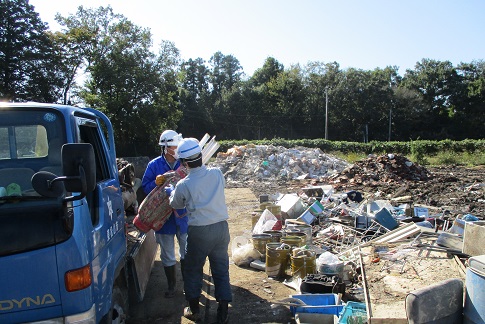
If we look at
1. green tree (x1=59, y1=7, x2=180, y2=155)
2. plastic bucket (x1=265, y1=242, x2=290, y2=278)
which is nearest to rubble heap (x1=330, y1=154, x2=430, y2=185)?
plastic bucket (x1=265, y1=242, x2=290, y2=278)

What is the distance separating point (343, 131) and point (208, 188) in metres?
53.7

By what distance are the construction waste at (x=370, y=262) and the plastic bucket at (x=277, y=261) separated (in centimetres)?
1

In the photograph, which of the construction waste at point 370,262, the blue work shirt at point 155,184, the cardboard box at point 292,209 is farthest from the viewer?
the cardboard box at point 292,209

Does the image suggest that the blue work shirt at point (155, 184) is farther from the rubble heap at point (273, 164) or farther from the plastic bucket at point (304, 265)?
the rubble heap at point (273, 164)

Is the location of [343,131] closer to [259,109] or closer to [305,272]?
[259,109]

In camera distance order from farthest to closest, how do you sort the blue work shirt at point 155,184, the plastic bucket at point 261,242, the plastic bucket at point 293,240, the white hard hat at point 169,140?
the plastic bucket at point 261,242
the plastic bucket at point 293,240
the white hard hat at point 169,140
the blue work shirt at point 155,184

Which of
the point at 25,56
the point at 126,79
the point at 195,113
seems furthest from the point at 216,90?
the point at 25,56

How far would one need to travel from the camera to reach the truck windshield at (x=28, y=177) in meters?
2.28

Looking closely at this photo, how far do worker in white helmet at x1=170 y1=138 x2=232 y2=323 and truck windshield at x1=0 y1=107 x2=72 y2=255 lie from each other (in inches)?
52.4

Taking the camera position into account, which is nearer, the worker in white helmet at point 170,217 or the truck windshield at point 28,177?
the truck windshield at point 28,177

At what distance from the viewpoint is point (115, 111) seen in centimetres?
3622

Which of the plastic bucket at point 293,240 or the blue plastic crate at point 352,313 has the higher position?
the blue plastic crate at point 352,313

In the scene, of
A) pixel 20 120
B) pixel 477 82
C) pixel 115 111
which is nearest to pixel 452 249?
pixel 20 120

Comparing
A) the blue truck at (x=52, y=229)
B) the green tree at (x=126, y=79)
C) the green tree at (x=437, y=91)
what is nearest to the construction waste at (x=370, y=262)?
the blue truck at (x=52, y=229)
